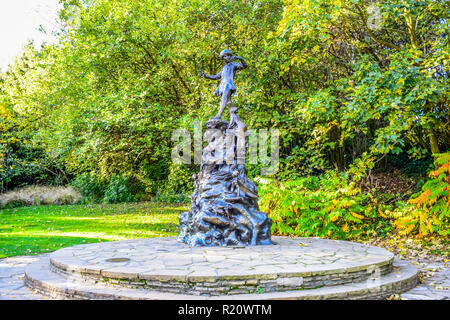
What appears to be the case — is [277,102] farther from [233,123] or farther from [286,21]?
[233,123]

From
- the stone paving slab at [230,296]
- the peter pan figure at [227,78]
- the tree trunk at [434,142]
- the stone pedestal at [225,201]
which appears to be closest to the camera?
the stone paving slab at [230,296]

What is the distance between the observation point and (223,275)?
195 inches

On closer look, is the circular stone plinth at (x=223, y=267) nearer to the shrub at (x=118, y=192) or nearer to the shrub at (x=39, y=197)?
the shrub at (x=118, y=192)

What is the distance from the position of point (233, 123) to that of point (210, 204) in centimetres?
201

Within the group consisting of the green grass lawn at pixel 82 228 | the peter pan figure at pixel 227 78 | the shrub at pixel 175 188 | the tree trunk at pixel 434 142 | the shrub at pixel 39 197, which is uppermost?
the peter pan figure at pixel 227 78

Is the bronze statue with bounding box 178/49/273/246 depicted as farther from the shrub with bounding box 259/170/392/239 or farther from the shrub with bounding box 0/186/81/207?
the shrub with bounding box 0/186/81/207

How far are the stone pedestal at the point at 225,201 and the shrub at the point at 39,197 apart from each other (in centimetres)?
1685

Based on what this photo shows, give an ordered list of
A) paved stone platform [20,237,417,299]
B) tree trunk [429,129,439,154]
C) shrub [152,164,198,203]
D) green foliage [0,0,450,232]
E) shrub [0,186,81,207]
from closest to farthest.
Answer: paved stone platform [20,237,417,299] → green foliage [0,0,450,232] → tree trunk [429,129,439,154] → shrub [152,164,198,203] → shrub [0,186,81,207]

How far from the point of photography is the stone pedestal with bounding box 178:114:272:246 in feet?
25.7

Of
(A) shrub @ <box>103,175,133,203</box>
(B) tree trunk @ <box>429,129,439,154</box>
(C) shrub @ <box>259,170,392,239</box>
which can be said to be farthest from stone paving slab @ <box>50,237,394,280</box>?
(A) shrub @ <box>103,175,133,203</box>

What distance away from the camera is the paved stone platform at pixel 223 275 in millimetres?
4941

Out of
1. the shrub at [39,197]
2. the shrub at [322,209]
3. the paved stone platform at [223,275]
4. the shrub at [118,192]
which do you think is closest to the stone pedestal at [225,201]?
the paved stone platform at [223,275]

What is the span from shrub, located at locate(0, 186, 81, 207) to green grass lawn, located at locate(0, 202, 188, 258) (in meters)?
5.28
